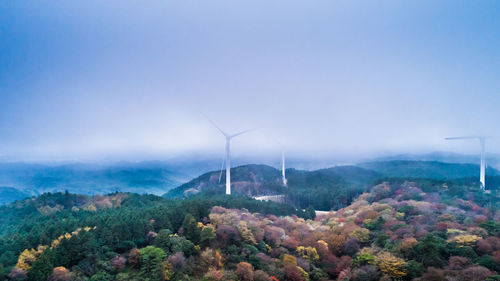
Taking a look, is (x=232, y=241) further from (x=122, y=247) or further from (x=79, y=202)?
(x=79, y=202)

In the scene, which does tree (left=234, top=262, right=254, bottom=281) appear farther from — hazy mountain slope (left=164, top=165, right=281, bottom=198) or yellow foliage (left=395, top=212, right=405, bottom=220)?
hazy mountain slope (left=164, top=165, right=281, bottom=198)

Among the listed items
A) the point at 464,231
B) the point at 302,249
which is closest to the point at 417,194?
the point at 464,231

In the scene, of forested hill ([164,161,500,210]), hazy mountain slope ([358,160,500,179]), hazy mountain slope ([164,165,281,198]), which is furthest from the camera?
hazy mountain slope ([358,160,500,179])

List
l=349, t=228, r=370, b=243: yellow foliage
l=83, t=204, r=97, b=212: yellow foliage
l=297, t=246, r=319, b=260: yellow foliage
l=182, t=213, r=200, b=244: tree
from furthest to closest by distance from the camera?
l=83, t=204, r=97, b=212: yellow foliage
l=349, t=228, r=370, b=243: yellow foliage
l=182, t=213, r=200, b=244: tree
l=297, t=246, r=319, b=260: yellow foliage

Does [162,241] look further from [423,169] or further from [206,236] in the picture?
[423,169]

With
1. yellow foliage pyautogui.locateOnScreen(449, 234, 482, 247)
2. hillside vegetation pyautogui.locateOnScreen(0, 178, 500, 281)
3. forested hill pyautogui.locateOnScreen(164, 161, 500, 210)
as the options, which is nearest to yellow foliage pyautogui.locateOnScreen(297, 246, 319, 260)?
hillside vegetation pyautogui.locateOnScreen(0, 178, 500, 281)

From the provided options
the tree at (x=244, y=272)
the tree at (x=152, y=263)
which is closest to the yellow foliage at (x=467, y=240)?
the tree at (x=244, y=272)

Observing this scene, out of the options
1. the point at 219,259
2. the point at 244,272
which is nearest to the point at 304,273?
the point at 244,272

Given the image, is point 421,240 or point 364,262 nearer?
point 364,262
